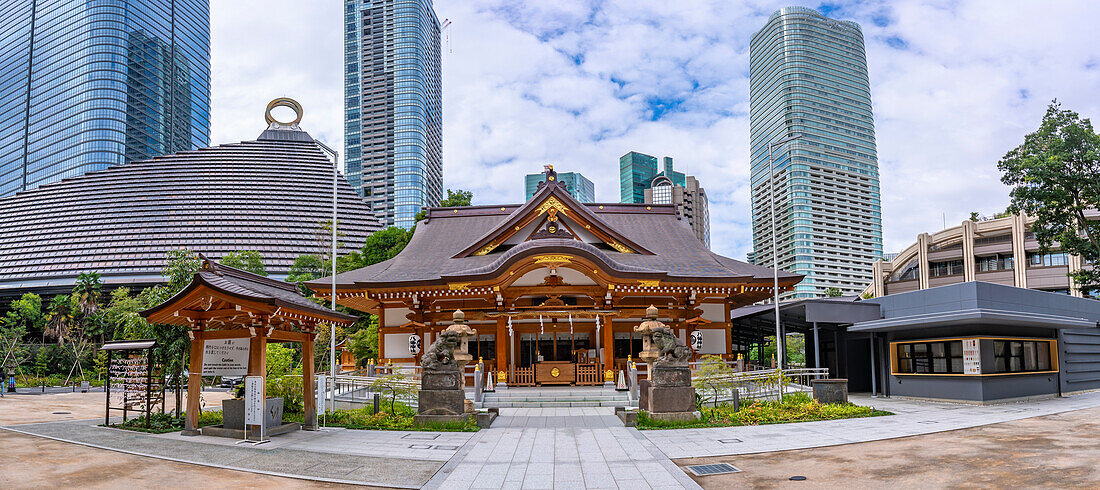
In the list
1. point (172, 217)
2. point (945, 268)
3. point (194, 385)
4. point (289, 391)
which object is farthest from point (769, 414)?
point (172, 217)

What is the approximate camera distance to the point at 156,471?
1141 cm

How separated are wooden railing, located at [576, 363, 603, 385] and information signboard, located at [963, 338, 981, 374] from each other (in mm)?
12148

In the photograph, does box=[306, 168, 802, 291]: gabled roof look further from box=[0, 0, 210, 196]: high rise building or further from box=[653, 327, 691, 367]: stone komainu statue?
box=[0, 0, 210, 196]: high rise building

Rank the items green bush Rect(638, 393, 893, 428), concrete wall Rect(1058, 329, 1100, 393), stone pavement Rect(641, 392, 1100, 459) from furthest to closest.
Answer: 1. concrete wall Rect(1058, 329, 1100, 393)
2. green bush Rect(638, 393, 893, 428)
3. stone pavement Rect(641, 392, 1100, 459)

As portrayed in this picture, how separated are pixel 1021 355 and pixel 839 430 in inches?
448

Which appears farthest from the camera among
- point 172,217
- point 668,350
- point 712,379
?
point 172,217

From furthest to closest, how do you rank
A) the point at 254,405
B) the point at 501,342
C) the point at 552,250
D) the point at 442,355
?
the point at 501,342 → the point at 552,250 → the point at 442,355 → the point at 254,405

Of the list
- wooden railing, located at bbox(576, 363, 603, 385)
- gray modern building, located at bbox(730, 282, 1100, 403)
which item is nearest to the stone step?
wooden railing, located at bbox(576, 363, 603, 385)

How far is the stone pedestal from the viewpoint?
61.9 ft

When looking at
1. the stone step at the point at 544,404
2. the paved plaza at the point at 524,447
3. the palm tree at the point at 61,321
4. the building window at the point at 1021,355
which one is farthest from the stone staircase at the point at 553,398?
the palm tree at the point at 61,321

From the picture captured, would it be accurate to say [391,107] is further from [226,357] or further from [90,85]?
[226,357]

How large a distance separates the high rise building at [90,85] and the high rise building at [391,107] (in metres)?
35.9

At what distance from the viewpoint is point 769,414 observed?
1725cm

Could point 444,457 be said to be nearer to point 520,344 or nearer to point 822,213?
point 520,344
